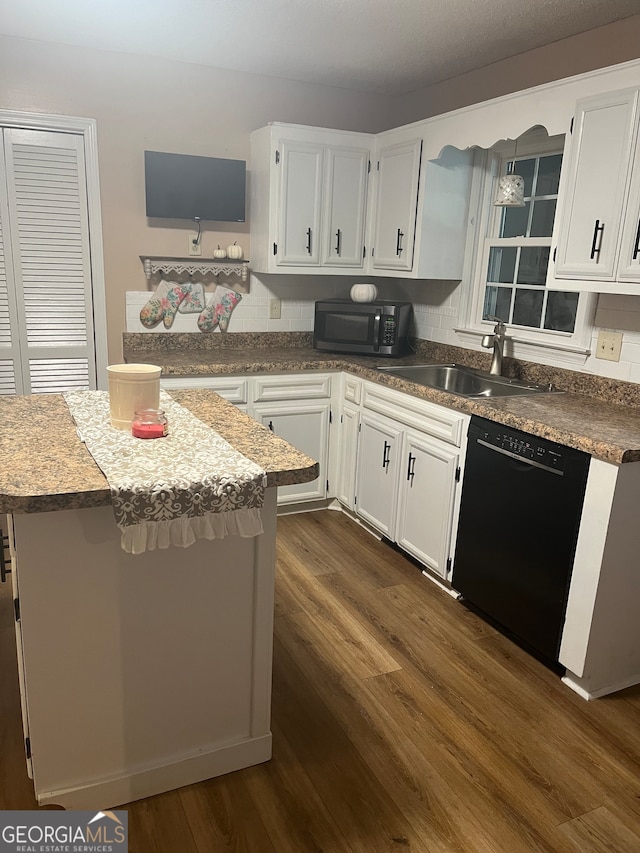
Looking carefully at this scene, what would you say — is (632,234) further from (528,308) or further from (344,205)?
(344,205)

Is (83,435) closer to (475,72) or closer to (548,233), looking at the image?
(548,233)

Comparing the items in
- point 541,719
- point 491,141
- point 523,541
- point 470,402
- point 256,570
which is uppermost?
point 491,141

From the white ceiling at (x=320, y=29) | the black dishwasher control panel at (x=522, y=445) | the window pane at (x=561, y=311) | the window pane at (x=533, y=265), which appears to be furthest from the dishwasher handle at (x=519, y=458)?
the white ceiling at (x=320, y=29)

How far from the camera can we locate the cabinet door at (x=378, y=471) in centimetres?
323

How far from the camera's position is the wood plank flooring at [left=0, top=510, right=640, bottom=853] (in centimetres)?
168

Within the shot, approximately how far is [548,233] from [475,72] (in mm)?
1028

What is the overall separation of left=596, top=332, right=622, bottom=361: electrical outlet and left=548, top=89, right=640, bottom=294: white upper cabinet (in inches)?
14.4

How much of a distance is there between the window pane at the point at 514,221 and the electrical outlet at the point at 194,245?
168cm

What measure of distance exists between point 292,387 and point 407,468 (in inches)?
32.0

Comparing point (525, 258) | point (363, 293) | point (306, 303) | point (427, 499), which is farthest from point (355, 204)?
point (427, 499)

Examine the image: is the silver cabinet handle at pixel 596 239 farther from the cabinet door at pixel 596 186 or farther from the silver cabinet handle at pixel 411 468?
the silver cabinet handle at pixel 411 468

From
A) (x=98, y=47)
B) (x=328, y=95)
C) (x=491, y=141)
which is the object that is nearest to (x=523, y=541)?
(x=491, y=141)

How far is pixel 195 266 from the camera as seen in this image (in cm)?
367

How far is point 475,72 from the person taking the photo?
3441 mm
